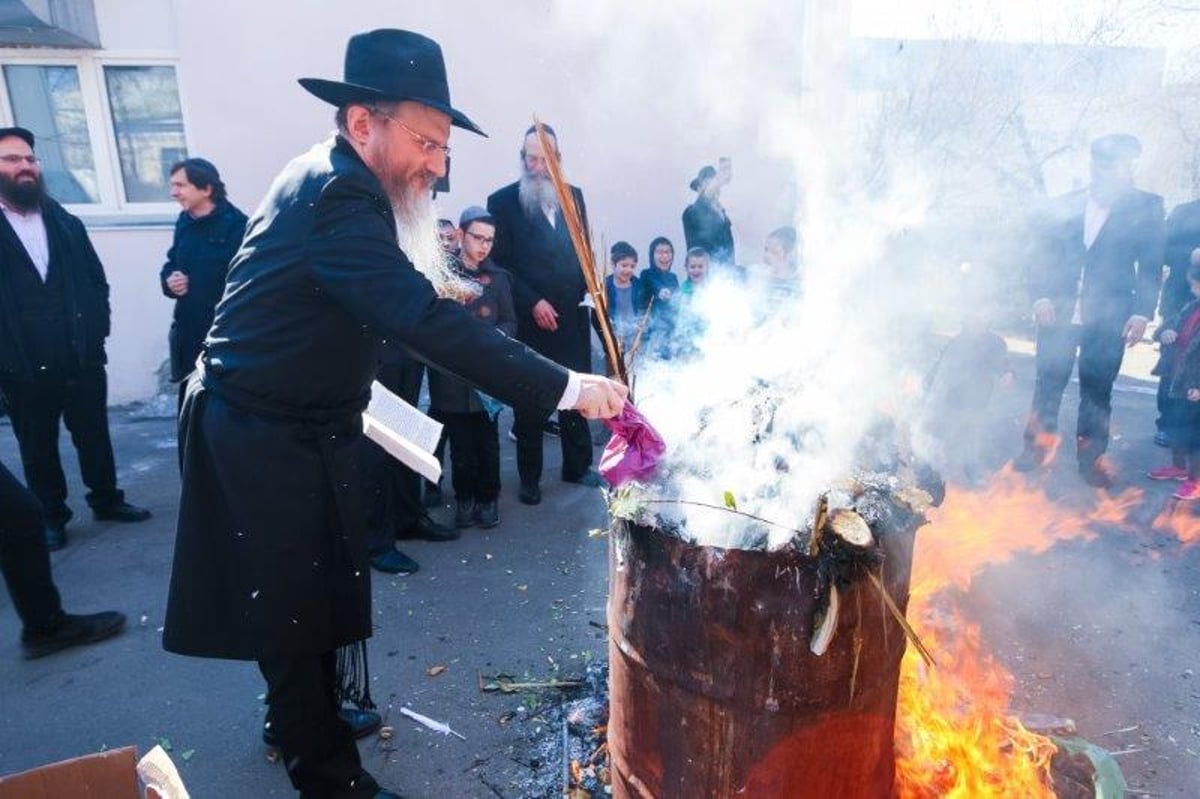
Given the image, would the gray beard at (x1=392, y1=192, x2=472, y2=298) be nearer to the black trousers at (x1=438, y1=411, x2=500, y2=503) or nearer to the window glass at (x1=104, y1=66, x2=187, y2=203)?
the black trousers at (x1=438, y1=411, x2=500, y2=503)

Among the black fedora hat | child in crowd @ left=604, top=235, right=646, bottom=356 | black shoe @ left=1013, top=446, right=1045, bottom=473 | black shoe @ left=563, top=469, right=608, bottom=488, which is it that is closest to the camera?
the black fedora hat

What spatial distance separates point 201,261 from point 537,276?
2.42m

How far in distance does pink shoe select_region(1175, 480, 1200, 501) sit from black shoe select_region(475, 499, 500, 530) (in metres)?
4.93

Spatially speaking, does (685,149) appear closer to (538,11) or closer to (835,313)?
(538,11)

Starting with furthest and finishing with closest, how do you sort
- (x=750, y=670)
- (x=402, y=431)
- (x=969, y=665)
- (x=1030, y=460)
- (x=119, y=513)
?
(x=1030, y=460) → (x=119, y=513) → (x=969, y=665) → (x=402, y=431) → (x=750, y=670)

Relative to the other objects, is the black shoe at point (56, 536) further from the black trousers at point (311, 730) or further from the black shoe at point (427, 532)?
the black trousers at point (311, 730)

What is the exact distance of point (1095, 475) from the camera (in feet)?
18.8

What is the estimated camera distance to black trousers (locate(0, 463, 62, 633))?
3299mm

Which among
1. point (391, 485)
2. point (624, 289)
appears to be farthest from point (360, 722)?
point (624, 289)

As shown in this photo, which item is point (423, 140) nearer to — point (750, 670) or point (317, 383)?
point (317, 383)

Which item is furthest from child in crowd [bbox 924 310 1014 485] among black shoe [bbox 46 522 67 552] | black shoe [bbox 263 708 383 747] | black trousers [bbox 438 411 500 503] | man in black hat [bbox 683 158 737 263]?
black shoe [bbox 46 522 67 552]

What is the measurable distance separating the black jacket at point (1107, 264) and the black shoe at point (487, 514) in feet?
14.9

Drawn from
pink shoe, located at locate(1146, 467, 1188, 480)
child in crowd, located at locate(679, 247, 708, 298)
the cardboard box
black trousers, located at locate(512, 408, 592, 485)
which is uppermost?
child in crowd, located at locate(679, 247, 708, 298)

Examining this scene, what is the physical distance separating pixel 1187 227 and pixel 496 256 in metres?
6.81
